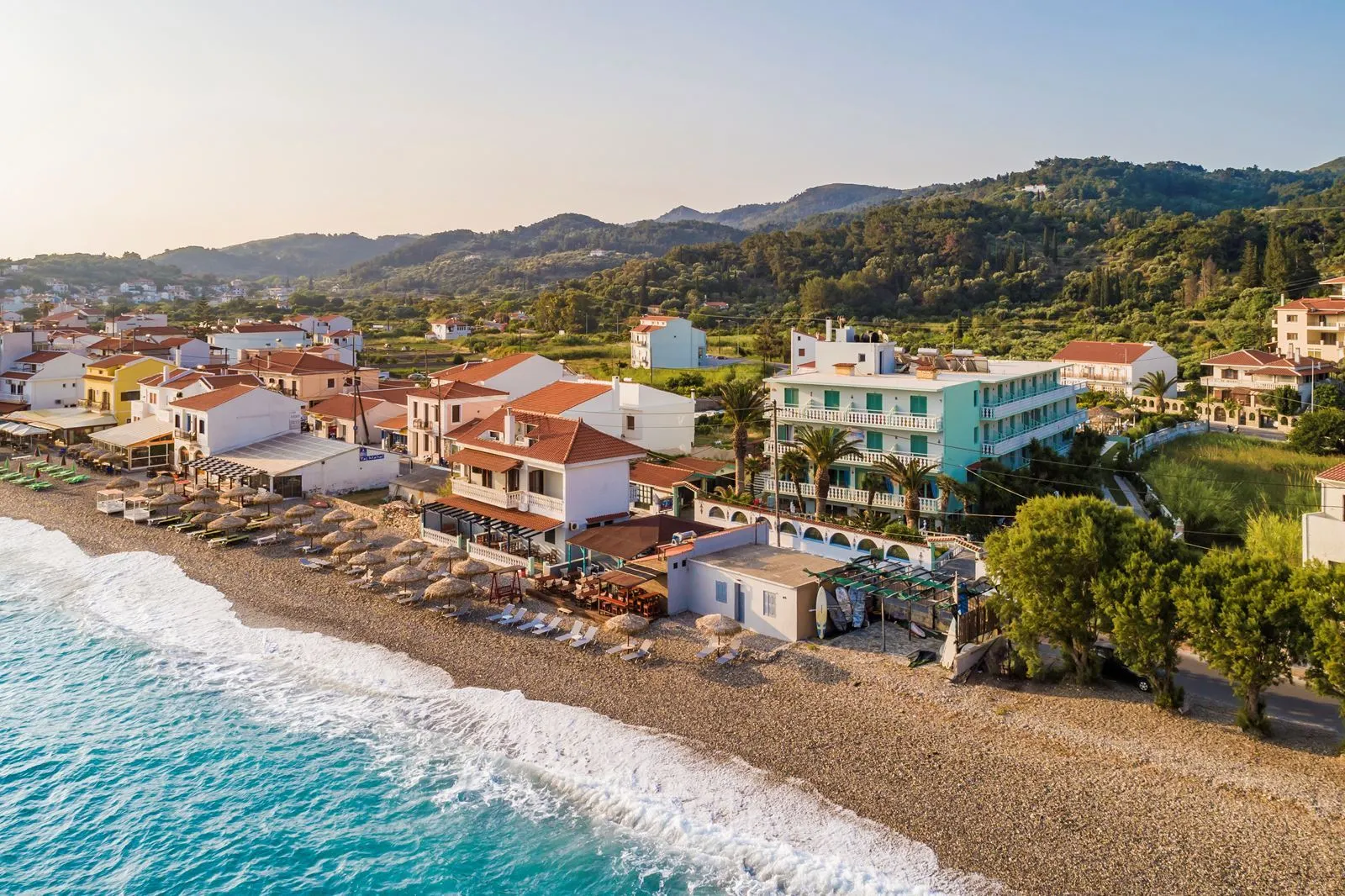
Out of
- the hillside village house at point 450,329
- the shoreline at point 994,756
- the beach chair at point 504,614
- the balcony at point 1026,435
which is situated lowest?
the shoreline at point 994,756

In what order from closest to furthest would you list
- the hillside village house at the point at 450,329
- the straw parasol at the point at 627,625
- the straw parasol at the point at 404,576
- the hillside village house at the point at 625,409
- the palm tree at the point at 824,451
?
the straw parasol at the point at 627,625, the straw parasol at the point at 404,576, the palm tree at the point at 824,451, the hillside village house at the point at 625,409, the hillside village house at the point at 450,329

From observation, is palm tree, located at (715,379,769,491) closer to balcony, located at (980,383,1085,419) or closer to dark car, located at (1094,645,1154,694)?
balcony, located at (980,383,1085,419)

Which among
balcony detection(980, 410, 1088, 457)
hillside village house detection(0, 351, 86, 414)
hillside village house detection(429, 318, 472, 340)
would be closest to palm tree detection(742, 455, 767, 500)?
balcony detection(980, 410, 1088, 457)

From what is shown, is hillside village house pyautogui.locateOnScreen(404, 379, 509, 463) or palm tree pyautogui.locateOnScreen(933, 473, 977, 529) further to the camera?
hillside village house pyautogui.locateOnScreen(404, 379, 509, 463)

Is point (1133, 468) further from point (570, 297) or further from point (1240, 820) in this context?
point (570, 297)

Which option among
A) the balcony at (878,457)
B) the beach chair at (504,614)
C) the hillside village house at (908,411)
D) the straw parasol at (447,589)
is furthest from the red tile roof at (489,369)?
the beach chair at (504,614)

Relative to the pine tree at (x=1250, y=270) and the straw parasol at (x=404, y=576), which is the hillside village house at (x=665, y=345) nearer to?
the straw parasol at (x=404, y=576)

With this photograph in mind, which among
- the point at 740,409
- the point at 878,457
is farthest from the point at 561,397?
the point at 878,457
